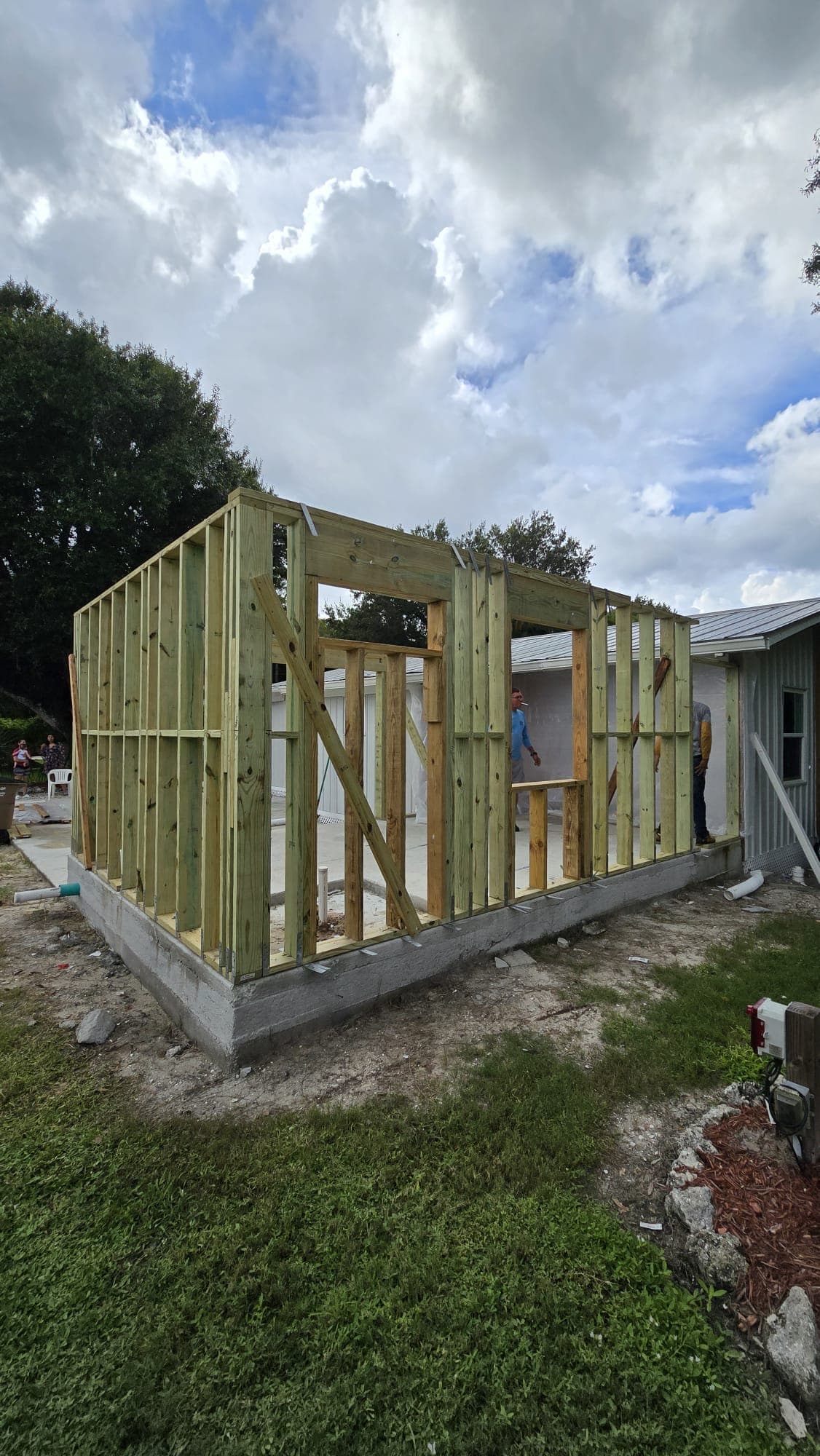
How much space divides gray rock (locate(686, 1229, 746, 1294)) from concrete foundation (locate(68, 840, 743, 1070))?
2.15m

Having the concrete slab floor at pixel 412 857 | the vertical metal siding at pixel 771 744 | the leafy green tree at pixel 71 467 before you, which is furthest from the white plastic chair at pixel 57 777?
the vertical metal siding at pixel 771 744

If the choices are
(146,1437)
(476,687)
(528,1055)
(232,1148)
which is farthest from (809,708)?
(146,1437)

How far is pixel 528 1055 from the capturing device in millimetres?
3379

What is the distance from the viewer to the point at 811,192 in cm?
974

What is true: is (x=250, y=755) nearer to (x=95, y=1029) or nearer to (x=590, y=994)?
(x=95, y=1029)

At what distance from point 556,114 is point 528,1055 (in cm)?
1021

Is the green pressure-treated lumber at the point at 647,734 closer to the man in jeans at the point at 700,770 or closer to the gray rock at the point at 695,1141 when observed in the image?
the man in jeans at the point at 700,770

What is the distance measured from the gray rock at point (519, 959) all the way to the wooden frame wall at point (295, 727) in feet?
1.50

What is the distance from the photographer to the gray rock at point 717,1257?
6.55 feet

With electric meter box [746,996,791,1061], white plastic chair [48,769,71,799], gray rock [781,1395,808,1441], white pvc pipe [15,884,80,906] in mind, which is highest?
white plastic chair [48,769,71,799]

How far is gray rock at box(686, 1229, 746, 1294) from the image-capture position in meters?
2.00

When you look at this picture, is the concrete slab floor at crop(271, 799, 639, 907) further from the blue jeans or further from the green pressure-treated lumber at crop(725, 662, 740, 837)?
the green pressure-treated lumber at crop(725, 662, 740, 837)

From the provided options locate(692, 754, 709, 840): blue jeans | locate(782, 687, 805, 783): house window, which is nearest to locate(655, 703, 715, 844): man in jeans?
locate(692, 754, 709, 840): blue jeans

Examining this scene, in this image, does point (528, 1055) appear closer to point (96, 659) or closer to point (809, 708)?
point (96, 659)
